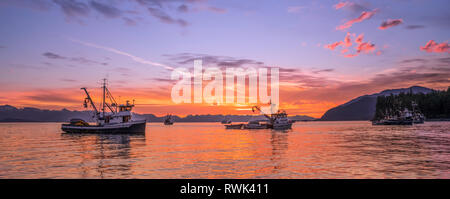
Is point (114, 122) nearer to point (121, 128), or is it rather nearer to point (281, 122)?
point (121, 128)

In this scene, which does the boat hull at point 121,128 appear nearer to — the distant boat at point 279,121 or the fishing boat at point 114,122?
the fishing boat at point 114,122

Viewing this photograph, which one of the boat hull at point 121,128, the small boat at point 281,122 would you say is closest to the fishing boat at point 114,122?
the boat hull at point 121,128

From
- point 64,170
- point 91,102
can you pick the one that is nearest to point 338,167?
point 64,170

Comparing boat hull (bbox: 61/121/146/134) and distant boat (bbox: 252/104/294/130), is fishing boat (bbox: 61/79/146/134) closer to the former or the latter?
boat hull (bbox: 61/121/146/134)

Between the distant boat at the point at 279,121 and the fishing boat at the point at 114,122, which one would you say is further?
the distant boat at the point at 279,121

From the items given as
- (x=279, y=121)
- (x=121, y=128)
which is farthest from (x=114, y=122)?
(x=279, y=121)

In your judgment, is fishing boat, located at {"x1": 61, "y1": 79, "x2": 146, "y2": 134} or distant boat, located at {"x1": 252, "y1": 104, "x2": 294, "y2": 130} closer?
fishing boat, located at {"x1": 61, "y1": 79, "x2": 146, "y2": 134}

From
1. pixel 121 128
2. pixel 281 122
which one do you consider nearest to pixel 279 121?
pixel 281 122

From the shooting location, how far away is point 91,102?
102m

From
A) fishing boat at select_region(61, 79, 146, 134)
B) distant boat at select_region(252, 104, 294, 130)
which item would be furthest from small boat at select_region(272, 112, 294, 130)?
fishing boat at select_region(61, 79, 146, 134)

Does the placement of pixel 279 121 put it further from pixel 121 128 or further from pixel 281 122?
pixel 121 128

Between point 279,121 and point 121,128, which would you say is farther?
point 279,121
